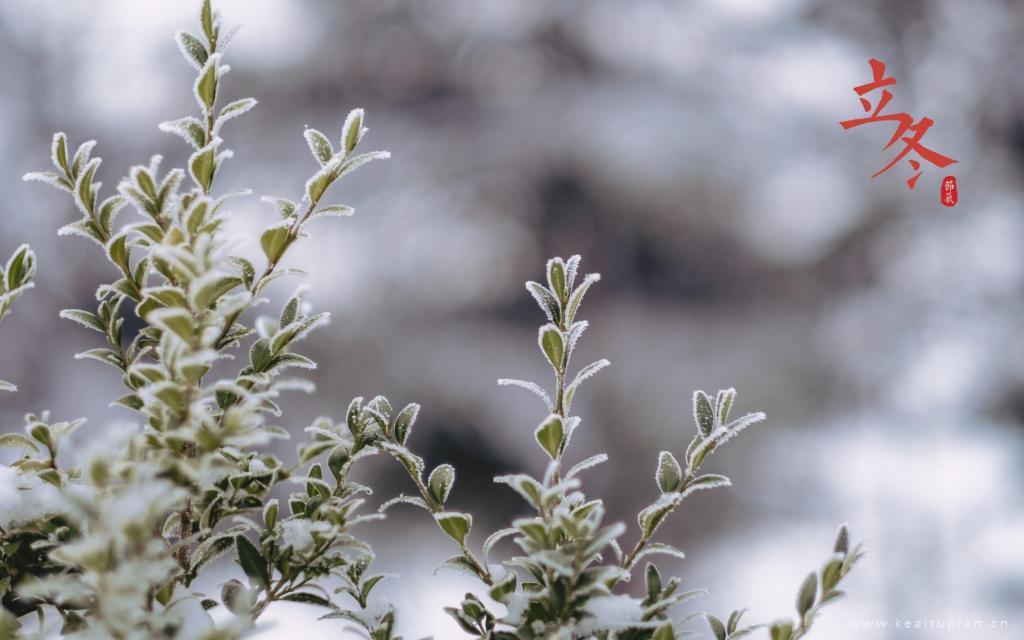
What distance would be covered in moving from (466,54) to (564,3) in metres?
0.50

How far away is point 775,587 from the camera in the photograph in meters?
3.04

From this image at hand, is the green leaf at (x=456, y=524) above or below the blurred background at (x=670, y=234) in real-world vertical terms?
below

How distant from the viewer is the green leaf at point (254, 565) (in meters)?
0.51

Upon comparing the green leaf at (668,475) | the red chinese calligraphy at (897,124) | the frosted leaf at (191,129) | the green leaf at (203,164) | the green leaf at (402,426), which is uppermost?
the red chinese calligraphy at (897,124)

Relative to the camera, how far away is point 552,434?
486 mm

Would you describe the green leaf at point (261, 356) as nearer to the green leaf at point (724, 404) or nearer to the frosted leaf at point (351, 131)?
the frosted leaf at point (351, 131)

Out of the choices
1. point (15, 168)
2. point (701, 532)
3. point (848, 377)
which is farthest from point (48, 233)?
point (848, 377)

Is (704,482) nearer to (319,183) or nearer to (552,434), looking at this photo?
(552,434)

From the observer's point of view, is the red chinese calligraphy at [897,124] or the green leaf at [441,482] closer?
the green leaf at [441,482]

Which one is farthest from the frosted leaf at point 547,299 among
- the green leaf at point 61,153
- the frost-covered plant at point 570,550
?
the green leaf at point 61,153

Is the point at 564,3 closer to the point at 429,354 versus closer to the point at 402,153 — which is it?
the point at 402,153

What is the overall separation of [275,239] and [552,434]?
0.24 metres

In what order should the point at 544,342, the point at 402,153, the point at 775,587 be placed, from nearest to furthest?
the point at 544,342
the point at 775,587
the point at 402,153

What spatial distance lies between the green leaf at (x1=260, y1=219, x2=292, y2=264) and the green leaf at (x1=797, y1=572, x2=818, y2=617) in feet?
1.36
